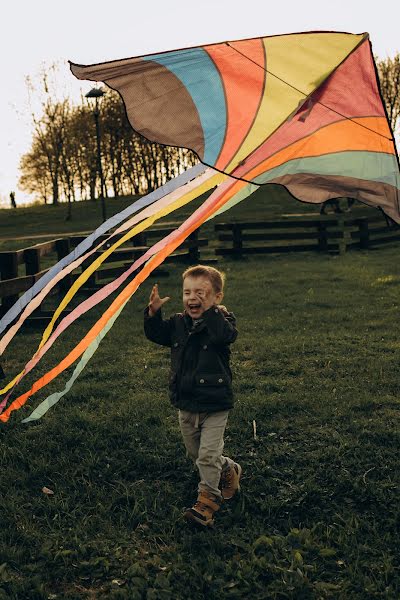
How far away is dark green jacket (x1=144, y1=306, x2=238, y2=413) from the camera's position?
4.13m

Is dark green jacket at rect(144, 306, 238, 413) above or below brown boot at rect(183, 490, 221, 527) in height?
above

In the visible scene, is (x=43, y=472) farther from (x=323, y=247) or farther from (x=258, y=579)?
(x=323, y=247)

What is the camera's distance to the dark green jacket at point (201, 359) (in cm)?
413

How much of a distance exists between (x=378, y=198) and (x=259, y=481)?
2169 millimetres

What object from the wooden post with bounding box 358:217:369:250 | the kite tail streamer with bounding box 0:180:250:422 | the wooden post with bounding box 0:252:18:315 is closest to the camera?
the kite tail streamer with bounding box 0:180:250:422

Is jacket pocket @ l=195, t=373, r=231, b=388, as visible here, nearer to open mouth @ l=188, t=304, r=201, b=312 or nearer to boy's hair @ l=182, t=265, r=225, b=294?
open mouth @ l=188, t=304, r=201, b=312

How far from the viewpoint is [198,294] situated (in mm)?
4203

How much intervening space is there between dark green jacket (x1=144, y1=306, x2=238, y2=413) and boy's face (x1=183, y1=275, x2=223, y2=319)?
6 cm

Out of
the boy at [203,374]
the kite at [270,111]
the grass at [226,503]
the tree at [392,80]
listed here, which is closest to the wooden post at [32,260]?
the grass at [226,503]

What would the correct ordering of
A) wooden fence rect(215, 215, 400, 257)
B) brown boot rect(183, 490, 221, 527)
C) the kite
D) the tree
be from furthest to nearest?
the tree
wooden fence rect(215, 215, 400, 257)
brown boot rect(183, 490, 221, 527)
the kite

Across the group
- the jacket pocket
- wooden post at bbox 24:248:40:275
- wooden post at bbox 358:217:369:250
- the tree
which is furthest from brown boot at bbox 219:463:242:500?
the tree

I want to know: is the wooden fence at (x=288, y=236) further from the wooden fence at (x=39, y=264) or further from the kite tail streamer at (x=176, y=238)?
the kite tail streamer at (x=176, y=238)

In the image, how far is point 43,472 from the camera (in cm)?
476

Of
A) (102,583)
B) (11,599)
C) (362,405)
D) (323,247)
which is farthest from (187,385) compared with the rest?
(323,247)
